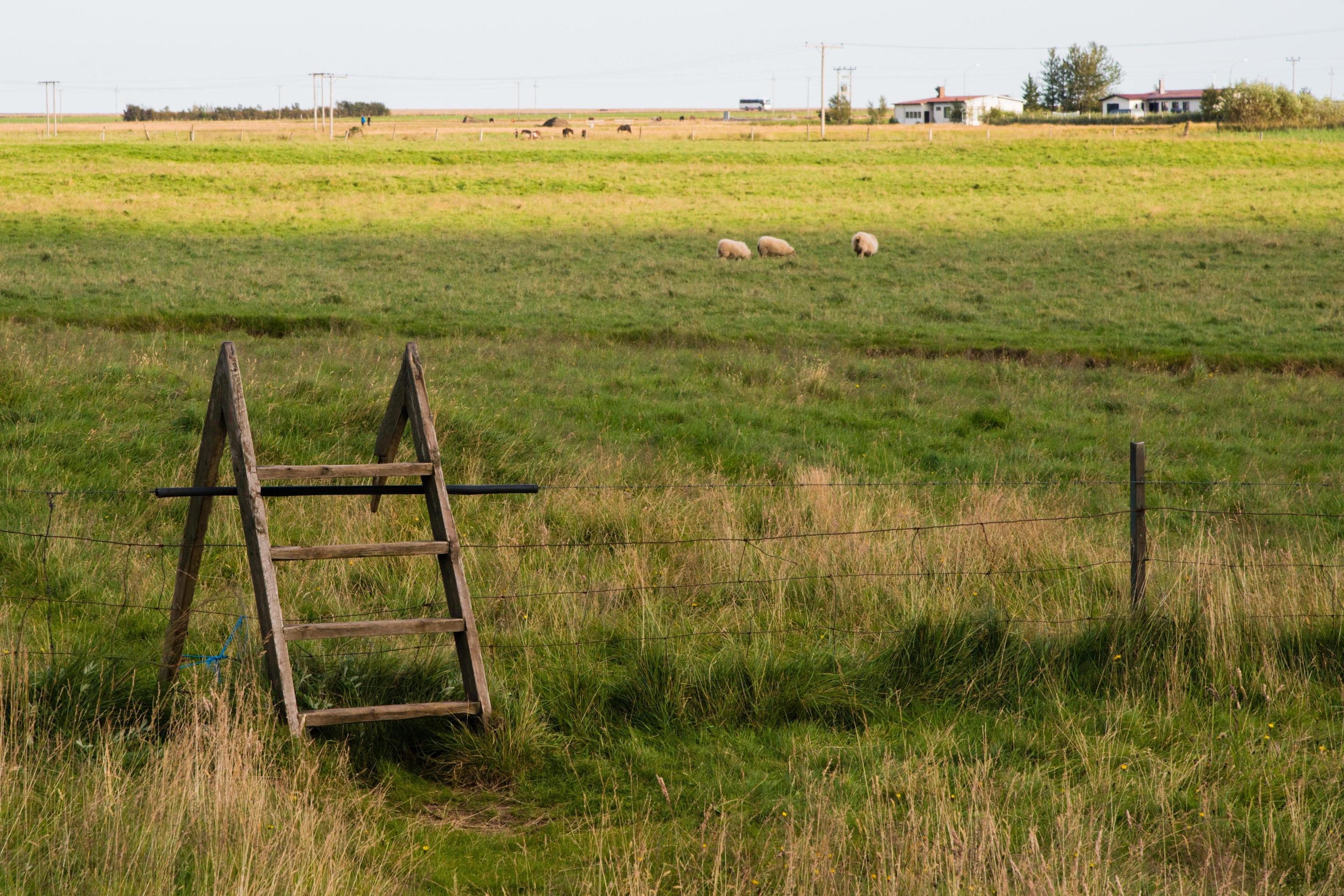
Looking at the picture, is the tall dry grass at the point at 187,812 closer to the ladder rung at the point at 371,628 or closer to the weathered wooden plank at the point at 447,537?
the ladder rung at the point at 371,628

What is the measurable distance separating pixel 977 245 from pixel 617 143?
34.9 meters

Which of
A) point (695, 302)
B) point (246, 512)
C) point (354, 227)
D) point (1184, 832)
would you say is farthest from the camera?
point (354, 227)

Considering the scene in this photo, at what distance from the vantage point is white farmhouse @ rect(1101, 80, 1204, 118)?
15612 cm

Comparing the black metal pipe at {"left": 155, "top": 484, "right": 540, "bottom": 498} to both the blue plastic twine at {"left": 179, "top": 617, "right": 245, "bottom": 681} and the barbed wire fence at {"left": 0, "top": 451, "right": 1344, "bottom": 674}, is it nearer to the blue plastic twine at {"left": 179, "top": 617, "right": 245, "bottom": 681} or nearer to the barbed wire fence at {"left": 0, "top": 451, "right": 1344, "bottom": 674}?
the barbed wire fence at {"left": 0, "top": 451, "right": 1344, "bottom": 674}

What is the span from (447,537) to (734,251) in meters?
27.6

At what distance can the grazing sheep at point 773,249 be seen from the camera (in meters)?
32.5

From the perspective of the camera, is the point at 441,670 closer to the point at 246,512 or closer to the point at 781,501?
the point at 246,512

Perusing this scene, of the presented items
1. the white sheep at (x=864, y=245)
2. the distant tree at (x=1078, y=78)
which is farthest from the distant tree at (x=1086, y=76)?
the white sheep at (x=864, y=245)

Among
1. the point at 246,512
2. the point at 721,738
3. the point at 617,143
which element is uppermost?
the point at 617,143

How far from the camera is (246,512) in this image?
16.0ft

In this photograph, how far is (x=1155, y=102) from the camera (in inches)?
6216

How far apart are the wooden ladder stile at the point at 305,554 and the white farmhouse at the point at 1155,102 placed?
166281 mm

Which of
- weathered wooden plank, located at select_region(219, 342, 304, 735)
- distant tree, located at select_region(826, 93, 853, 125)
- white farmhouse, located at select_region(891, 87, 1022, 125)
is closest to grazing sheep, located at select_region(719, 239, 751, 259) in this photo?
weathered wooden plank, located at select_region(219, 342, 304, 735)

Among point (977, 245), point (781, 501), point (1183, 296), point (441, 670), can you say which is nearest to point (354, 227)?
point (977, 245)
